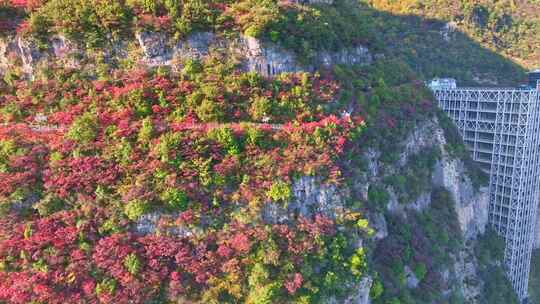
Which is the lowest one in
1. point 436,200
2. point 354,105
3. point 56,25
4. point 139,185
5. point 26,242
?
point 436,200

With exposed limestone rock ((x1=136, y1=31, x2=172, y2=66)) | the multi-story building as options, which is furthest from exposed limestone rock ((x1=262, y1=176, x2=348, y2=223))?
the multi-story building

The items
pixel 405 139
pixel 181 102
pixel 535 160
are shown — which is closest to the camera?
pixel 181 102

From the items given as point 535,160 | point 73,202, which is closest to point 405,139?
point 535,160

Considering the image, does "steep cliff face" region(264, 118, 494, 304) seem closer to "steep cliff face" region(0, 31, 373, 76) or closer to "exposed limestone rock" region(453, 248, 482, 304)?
"exposed limestone rock" region(453, 248, 482, 304)

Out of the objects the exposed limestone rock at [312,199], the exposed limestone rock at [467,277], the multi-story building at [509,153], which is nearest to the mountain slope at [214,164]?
the exposed limestone rock at [312,199]

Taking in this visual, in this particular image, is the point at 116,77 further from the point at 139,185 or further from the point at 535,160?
the point at 535,160

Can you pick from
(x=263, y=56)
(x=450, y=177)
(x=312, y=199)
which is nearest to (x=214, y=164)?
(x=312, y=199)

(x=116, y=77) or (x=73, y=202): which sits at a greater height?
(x=116, y=77)

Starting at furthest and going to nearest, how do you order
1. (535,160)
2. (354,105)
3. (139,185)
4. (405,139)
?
(535,160), (405,139), (354,105), (139,185)
